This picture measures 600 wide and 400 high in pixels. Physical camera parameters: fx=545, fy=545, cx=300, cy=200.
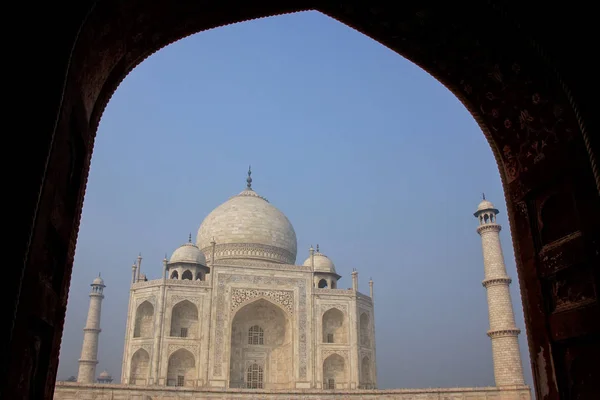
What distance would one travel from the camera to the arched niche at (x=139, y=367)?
2216 cm

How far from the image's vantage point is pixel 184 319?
74.4ft

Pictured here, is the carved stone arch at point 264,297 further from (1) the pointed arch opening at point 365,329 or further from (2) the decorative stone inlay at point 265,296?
(1) the pointed arch opening at point 365,329

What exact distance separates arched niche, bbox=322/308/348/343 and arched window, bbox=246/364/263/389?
3.08 m

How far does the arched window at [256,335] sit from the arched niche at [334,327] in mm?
2697

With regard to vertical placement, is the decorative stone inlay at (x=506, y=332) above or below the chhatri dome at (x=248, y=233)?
below

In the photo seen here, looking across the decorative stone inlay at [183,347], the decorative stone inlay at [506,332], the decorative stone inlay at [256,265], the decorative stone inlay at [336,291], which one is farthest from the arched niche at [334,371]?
the decorative stone inlay at [506,332]

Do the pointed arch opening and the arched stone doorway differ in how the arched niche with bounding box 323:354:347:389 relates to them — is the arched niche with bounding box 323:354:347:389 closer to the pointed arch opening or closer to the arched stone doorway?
the pointed arch opening

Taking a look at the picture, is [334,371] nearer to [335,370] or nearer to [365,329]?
[335,370]

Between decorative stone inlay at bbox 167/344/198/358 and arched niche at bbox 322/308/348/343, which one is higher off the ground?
arched niche at bbox 322/308/348/343

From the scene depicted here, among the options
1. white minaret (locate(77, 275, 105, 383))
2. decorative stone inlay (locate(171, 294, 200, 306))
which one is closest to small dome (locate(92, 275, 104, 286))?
white minaret (locate(77, 275, 105, 383))

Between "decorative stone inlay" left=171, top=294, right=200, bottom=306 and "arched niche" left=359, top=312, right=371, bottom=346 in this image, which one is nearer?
"decorative stone inlay" left=171, top=294, right=200, bottom=306

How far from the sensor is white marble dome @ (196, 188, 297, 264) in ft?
89.1

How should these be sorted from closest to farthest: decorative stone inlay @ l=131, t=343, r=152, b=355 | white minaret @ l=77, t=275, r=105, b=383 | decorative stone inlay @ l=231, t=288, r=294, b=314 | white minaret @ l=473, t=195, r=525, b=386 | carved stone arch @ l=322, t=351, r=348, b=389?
1. white minaret @ l=473, t=195, r=525, b=386
2. decorative stone inlay @ l=131, t=343, r=152, b=355
3. decorative stone inlay @ l=231, t=288, r=294, b=314
4. carved stone arch @ l=322, t=351, r=348, b=389
5. white minaret @ l=77, t=275, r=105, b=383

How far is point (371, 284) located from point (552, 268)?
22144 mm
